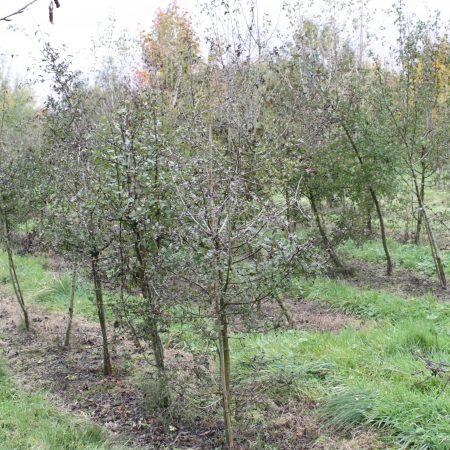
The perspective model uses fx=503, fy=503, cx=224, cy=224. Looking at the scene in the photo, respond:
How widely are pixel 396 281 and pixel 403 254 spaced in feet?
6.25

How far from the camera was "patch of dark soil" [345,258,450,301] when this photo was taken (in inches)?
352

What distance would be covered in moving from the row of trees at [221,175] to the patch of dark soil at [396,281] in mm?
295

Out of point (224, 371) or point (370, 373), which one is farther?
point (370, 373)

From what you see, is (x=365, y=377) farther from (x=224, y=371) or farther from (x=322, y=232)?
(x=322, y=232)

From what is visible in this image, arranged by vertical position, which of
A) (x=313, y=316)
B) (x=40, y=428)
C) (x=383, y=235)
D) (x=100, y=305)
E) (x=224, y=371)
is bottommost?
(x=313, y=316)

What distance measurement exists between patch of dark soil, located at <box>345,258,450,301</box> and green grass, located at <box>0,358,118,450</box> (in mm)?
6196

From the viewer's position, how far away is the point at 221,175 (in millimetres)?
4484

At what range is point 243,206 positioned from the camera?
405 cm

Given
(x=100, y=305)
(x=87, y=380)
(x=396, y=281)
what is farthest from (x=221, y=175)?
(x=396, y=281)

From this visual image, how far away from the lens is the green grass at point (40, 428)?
3912 millimetres

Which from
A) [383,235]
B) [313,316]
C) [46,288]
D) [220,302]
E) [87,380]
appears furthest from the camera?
[383,235]

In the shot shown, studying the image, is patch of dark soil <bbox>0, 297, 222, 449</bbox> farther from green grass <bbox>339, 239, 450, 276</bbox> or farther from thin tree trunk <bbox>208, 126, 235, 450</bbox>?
green grass <bbox>339, 239, 450, 276</bbox>

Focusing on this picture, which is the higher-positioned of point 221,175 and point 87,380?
point 221,175

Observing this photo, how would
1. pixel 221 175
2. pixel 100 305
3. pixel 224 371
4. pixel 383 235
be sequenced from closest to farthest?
pixel 224 371 → pixel 221 175 → pixel 100 305 → pixel 383 235
